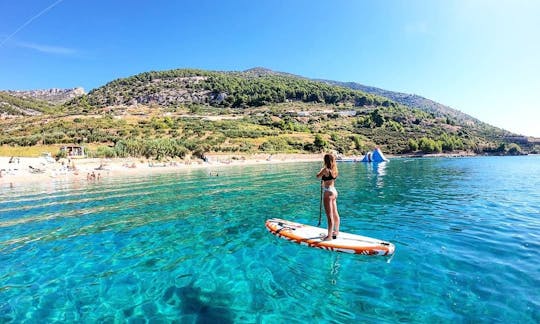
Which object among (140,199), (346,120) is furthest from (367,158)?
(346,120)

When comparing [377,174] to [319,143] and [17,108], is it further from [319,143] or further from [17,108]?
[17,108]

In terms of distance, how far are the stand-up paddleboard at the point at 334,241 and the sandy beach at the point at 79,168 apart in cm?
3018

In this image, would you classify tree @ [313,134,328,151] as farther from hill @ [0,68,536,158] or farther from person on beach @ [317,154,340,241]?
person on beach @ [317,154,340,241]

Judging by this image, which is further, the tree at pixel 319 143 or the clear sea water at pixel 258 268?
the tree at pixel 319 143

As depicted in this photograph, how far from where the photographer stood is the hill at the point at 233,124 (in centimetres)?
6875

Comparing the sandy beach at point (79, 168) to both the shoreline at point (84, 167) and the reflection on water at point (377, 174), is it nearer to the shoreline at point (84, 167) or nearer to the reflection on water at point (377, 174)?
the shoreline at point (84, 167)

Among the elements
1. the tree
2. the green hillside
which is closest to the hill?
the tree

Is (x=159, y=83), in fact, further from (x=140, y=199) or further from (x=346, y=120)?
(x=140, y=199)

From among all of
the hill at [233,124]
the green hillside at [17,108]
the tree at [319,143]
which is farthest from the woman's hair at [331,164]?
the green hillside at [17,108]

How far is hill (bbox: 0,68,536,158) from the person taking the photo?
68.8 meters

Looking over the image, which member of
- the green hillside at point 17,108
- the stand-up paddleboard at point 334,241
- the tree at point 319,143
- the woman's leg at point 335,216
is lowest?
the stand-up paddleboard at point 334,241

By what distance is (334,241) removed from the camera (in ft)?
31.1

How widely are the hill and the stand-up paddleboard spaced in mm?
48299

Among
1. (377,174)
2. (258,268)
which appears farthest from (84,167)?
(258,268)
